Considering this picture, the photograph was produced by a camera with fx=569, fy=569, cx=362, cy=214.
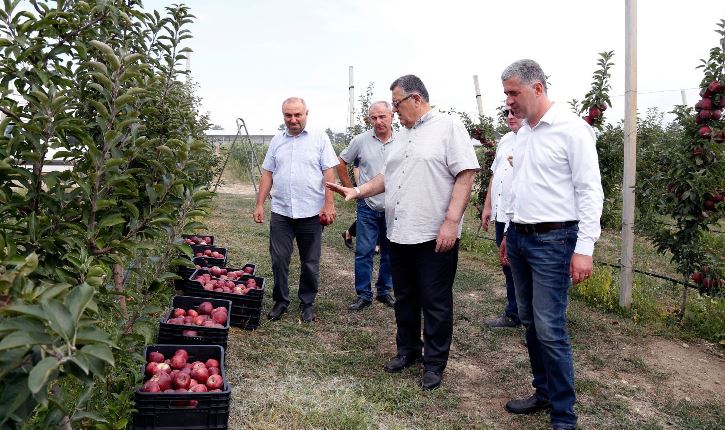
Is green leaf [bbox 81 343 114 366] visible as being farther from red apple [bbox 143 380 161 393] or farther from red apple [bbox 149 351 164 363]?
red apple [bbox 149 351 164 363]

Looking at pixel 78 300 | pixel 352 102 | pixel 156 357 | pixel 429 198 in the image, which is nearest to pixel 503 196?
pixel 429 198

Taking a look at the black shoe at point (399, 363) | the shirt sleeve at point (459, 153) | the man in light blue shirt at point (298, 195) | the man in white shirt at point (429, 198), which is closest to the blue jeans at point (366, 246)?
the man in light blue shirt at point (298, 195)

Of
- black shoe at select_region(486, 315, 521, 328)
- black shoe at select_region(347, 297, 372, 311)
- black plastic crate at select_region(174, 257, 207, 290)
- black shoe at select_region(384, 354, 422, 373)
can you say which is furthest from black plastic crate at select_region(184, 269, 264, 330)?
black shoe at select_region(486, 315, 521, 328)

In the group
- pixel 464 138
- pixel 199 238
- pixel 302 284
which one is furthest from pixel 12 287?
pixel 199 238

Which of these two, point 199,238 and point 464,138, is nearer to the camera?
point 464,138

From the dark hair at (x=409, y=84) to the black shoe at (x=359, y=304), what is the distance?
2.43 metres

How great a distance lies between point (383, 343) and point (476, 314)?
1162mm

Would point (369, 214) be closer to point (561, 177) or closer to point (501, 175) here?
point (501, 175)

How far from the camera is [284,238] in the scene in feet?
15.8

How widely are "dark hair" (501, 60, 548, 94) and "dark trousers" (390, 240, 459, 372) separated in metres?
1.12

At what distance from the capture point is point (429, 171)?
11.2ft

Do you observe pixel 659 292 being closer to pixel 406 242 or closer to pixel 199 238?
pixel 406 242

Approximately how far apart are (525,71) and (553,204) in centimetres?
66

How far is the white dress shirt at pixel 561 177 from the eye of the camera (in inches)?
105
